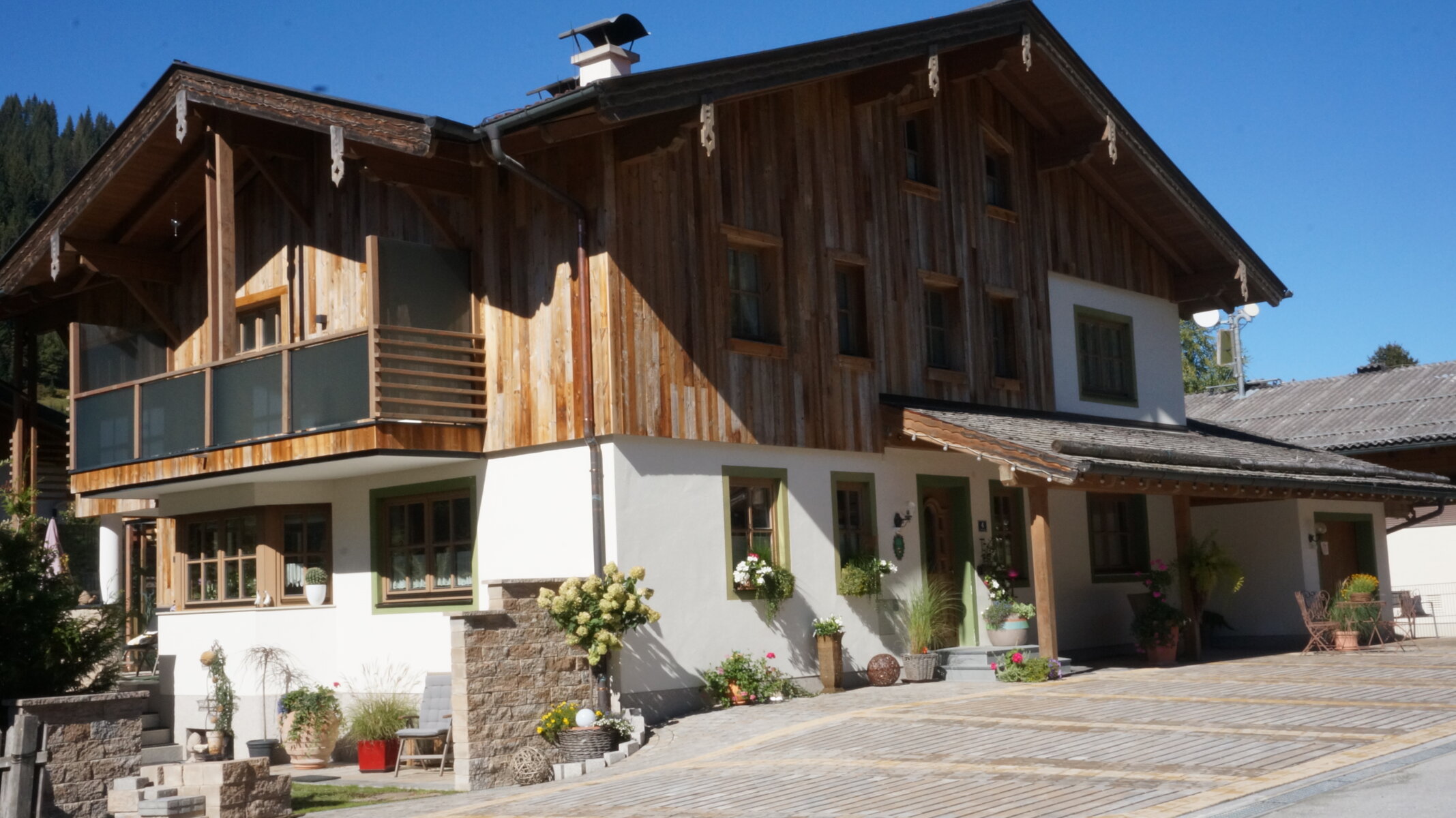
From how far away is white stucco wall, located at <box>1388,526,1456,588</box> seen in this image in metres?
26.0

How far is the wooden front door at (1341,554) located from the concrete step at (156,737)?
1617 centimetres

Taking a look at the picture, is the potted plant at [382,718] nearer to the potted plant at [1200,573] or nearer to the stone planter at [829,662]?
the stone planter at [829,662]

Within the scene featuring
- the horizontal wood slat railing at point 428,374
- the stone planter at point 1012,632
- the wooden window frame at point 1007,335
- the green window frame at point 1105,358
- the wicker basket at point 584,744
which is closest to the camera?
the wicker basket at point 584,744

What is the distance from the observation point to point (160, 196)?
1759 cm

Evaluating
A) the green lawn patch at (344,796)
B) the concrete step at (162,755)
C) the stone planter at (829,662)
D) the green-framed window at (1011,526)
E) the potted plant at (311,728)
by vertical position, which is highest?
the green-framed window at (1011,526)

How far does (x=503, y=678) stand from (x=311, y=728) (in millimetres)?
3878

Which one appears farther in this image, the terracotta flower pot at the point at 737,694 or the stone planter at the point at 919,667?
the stone planter at the point at 919,667

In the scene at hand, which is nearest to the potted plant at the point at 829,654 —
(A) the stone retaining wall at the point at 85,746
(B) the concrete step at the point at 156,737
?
(A) the stone retaining wall at the point at 85,746

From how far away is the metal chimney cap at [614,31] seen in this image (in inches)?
609

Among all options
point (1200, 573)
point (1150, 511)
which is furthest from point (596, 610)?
point (1150, 511)

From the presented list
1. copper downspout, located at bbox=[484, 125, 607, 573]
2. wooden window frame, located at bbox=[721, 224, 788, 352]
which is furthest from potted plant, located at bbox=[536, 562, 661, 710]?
wooden window frame, located at bbox=[721, 224, 788, 352]

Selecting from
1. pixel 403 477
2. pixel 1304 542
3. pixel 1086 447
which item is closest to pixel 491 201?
pixel 403 477

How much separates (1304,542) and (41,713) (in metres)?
16.9

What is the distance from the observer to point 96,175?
665 inches
